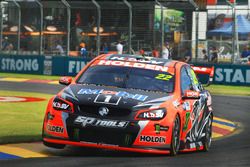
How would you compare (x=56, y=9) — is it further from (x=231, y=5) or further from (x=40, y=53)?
(x=231, y=5)

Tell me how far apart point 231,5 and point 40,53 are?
30.9 ft

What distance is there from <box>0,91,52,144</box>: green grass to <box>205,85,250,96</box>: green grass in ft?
29.1

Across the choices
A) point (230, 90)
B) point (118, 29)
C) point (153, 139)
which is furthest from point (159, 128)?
point (118, 29)

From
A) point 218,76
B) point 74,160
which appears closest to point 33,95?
point 218,76

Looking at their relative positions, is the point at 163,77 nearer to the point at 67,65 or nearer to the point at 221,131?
the point at 221,131

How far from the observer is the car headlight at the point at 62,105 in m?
8.98

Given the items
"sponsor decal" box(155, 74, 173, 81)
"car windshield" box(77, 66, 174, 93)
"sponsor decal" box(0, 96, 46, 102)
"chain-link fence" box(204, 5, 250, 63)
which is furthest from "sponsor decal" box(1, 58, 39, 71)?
"sponsor decal" box(155, 74, 173, 81)

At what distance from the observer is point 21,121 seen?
1302 centimetres

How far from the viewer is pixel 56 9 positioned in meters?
32.9

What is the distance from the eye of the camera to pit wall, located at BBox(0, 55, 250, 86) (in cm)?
2889

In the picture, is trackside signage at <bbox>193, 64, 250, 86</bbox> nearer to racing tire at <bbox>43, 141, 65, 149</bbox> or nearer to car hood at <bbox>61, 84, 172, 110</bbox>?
car hood at <bbox>61, 84, 172, 110</bbox>

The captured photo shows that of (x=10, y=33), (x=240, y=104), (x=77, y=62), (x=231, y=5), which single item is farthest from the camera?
(x=10, y=33)

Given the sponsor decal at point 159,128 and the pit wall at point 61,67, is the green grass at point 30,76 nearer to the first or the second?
the pit wall at point 61,67

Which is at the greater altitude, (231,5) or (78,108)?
(231,5)
